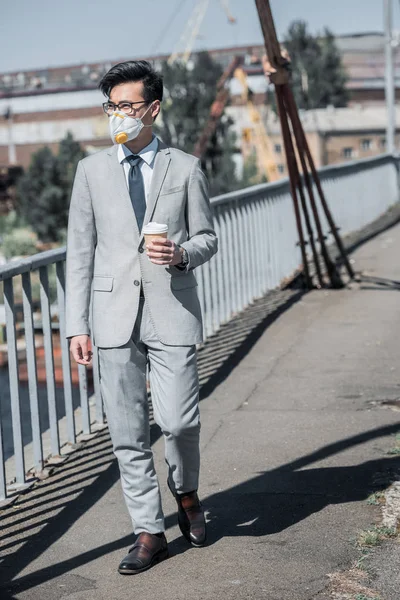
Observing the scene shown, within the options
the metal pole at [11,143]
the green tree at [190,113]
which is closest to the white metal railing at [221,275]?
the green tree at [190,113]

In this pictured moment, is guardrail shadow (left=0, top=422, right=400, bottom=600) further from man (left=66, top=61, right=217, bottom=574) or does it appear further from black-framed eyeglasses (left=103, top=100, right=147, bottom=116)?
black-framed eyeglasses (left=103, top=100, right=147, bottom=116)

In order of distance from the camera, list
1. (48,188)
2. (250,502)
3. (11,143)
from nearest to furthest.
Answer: (250,502) < (48,188) < (11,143)

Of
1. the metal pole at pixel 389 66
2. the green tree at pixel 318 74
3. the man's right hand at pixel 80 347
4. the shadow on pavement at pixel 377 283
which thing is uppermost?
the green tree at pixel 318 74

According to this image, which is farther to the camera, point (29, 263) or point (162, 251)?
point (29, 263)

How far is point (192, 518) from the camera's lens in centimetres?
447

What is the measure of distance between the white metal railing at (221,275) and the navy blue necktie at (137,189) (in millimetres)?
1191

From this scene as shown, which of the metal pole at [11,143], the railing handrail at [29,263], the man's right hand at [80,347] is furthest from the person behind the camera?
the metal pole at [11,143]

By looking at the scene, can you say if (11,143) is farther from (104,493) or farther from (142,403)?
(142,403)

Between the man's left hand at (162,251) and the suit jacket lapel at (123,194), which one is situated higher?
the suit jacket lapel at (123,194)

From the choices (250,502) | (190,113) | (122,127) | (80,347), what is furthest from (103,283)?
(190,113)

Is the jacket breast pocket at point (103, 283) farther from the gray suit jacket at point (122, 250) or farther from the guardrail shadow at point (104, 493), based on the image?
the guardrail shadow at point (104, 493)

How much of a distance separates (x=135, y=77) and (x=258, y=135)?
95402 millimetres

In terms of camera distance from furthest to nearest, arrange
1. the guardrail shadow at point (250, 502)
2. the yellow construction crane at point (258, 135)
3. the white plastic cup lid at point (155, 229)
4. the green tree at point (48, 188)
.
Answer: the yellow construction crane at point (258, 135) < the green tree at point (48, 188) < the guardrail shadow at point (250, 502) < the white plastic cup lid at point (155, 229)

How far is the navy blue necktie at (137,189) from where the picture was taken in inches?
165
